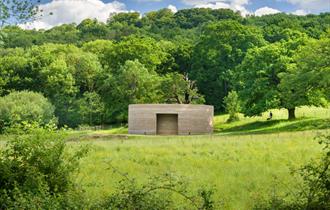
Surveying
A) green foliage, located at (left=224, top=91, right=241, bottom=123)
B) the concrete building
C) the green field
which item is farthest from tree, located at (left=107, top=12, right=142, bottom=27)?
the green field

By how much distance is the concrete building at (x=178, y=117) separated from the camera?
3966 centimetres

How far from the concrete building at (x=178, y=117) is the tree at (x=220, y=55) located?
14.1m

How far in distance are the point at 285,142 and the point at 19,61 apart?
36.3 metres

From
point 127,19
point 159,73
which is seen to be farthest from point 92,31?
point 159,73

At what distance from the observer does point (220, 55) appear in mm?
53781

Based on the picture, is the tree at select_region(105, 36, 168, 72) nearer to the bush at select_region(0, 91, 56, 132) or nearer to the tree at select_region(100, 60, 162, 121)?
the tree at select_region(100, 60, 162, 121)

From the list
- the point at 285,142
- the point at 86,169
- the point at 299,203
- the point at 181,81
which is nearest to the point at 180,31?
the point at 181,81

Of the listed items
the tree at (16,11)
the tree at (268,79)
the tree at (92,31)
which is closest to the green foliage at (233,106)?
the tree at (268,79)

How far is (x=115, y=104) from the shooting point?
4975cm

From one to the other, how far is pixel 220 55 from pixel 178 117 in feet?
52.4

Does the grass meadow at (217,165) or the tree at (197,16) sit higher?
the tree at (197,16)

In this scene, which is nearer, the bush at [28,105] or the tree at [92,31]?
the bush at [28,105]

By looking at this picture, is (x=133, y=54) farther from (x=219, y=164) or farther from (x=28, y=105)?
(x=219, y=164)

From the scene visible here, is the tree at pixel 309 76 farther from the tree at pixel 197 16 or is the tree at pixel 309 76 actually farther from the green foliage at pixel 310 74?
the tree at pixel 197 16
